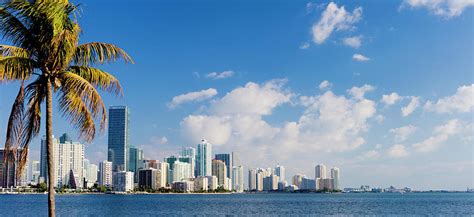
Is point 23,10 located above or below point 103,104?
above

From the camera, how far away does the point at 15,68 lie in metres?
12.0

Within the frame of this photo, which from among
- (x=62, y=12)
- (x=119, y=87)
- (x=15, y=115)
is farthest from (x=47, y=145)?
(x=62, y=12)

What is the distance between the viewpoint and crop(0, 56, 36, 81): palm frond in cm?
1178

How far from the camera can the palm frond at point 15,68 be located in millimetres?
11781

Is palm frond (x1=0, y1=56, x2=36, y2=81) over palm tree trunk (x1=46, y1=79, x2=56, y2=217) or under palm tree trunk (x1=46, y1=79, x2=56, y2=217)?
over

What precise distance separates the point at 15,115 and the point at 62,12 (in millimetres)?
2803

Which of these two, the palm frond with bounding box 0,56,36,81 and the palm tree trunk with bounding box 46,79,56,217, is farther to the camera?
the palm tree trunk with bounding box 46,79,56,217

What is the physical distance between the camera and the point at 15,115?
12773mm

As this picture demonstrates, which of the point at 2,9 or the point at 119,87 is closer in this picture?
the point at 2,9

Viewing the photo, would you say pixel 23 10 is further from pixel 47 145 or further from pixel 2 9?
pixel 47 145

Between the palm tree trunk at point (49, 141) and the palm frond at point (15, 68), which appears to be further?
the palm tree trunk at point (49, 141)

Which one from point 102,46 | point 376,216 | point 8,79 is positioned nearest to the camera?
point 8,79

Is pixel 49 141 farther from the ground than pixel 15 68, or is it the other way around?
pixel 15 68

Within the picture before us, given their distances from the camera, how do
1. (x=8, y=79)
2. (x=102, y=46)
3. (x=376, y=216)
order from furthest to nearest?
(x=376, y=216)
(x=102, y=46)
(x=8, y=79)
